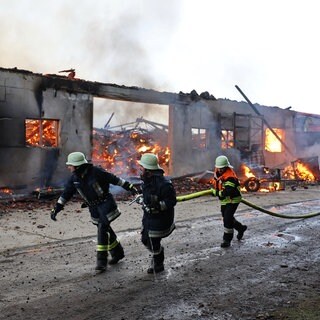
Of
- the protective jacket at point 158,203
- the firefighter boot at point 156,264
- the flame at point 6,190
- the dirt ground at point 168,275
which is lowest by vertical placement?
the dirt ground at point 168,275

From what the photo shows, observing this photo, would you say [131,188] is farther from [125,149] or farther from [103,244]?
[125,149]

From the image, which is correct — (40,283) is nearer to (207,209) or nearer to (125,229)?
(125,229)

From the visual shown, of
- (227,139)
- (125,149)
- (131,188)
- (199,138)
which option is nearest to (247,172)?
(199,138)

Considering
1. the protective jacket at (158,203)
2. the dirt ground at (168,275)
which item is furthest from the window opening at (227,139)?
the protective jacket at (158,203)

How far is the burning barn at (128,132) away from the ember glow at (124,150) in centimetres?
6

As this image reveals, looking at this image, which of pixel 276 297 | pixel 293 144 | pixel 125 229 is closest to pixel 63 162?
pixel 125 229

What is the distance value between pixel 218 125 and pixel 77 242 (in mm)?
15193

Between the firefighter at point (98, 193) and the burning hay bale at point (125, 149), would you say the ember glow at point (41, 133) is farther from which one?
the firefighter at point (98, 193)

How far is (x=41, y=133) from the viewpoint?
15203mm

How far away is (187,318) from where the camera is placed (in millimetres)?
4340

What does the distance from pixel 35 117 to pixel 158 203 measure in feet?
33.6

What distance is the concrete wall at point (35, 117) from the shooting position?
46.3ft

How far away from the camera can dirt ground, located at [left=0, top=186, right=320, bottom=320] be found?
458 centimetres

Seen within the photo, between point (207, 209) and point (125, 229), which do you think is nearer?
point (125, 229)
